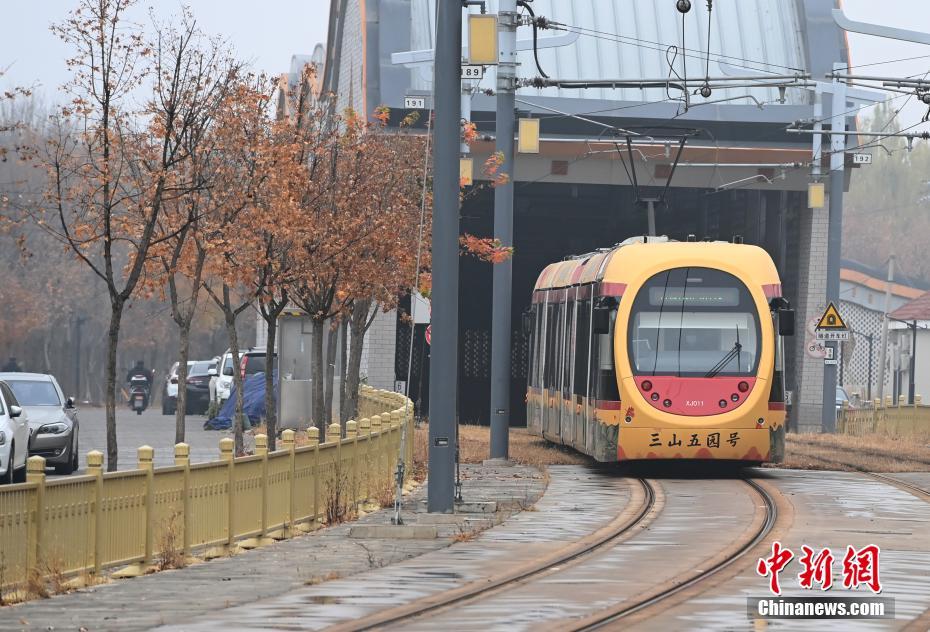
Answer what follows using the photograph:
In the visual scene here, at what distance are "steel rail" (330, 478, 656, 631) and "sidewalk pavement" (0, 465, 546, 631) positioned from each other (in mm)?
925

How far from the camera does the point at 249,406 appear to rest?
46781 mm

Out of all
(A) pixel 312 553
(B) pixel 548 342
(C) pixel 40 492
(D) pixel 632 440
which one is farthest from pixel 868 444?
(C) pixel 40 492

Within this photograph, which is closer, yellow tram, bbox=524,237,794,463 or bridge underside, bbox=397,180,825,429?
yellow tram, bbox=524,237,794,463

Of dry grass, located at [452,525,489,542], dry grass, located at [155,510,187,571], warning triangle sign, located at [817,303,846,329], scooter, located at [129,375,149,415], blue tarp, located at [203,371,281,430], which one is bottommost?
scooter, located at [129,375,149,415]

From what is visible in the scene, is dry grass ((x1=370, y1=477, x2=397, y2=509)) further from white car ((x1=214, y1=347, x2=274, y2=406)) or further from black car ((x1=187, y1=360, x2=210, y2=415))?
black car ((x1=187, y1=360, x2=210, y2=415))

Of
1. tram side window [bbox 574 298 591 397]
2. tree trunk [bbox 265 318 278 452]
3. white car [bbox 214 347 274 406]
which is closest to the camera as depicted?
tram side window [bbox 574 298 591 397]

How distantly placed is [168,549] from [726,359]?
1211cm

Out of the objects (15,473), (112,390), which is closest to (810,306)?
(15,473)

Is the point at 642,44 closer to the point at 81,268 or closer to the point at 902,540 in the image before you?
the point at 902,540

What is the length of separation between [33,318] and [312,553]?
248ft

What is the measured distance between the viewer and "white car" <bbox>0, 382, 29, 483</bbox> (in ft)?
77.8

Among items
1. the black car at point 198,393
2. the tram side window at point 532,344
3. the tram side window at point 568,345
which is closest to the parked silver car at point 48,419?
the tram side window at point 568,345

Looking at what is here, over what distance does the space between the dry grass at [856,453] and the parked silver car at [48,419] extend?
11180 millimetres

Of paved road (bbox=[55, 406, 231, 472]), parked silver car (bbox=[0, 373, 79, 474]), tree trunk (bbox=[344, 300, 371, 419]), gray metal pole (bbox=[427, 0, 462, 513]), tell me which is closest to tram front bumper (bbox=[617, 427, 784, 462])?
gray metal pole (bbox=[427, 0, 462, 513])
